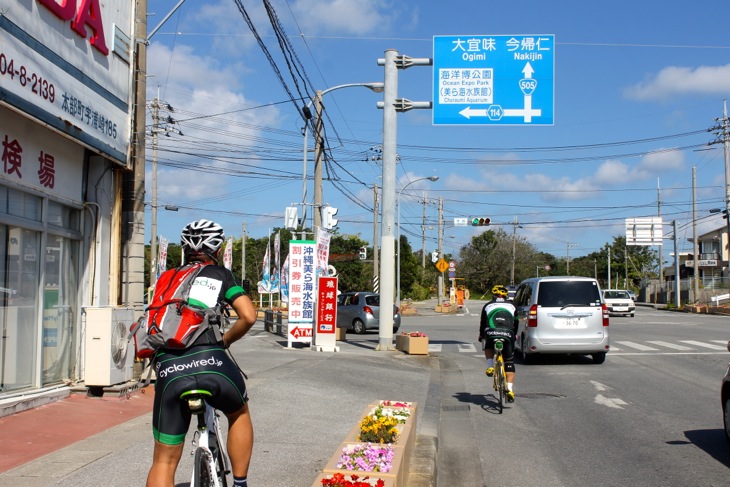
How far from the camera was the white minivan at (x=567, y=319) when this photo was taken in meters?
16.2

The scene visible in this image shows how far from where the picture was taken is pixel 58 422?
8.13 meters

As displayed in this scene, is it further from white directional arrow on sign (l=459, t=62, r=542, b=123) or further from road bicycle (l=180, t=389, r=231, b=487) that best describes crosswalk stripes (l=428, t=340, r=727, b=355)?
road bicycle (l=180, t=389, r=231, b=487)

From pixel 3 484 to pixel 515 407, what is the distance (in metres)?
7.13

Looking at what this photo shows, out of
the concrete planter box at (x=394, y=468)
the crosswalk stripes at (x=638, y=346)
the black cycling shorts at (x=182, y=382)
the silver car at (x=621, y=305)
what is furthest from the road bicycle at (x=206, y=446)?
the silver car at (x=621, y=305)

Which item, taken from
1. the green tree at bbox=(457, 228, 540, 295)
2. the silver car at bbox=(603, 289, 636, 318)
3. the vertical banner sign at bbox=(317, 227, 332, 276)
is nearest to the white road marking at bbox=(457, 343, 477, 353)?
the vertical banner sign at bbox=(317, 227, 332, 276)

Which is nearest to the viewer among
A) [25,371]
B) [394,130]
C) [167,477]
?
[167,477]

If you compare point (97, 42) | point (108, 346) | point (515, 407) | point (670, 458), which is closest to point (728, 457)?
point (670, 458)

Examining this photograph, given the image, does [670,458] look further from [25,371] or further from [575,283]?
[575,283]

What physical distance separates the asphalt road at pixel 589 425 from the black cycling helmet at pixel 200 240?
3465 mm

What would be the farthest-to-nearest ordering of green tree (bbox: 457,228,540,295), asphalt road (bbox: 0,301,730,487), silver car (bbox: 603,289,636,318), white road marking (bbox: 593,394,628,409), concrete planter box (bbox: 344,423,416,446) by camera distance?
green tree (bbox: 457,228,540,295) → silver car (bbox: 603,289,636,318) → white road marking (bbox: 593,394,628,409) → asphalt road (bbox: 0,301,730,487) → concrete planter box (bbox: 344,423,416,446)

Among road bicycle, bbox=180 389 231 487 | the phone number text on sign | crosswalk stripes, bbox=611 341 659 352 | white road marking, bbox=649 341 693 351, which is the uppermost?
the phone number text on sign

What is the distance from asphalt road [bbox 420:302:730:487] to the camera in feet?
22.9

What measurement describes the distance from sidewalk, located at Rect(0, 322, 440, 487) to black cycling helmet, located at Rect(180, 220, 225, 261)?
2.19 metres

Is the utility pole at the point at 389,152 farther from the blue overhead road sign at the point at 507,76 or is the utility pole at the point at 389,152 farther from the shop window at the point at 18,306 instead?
the shop window at the point at 18,306
